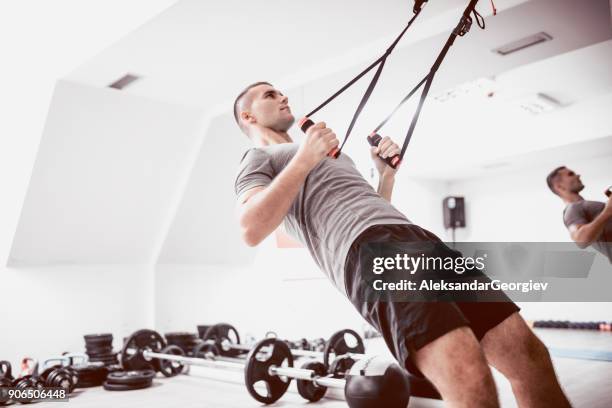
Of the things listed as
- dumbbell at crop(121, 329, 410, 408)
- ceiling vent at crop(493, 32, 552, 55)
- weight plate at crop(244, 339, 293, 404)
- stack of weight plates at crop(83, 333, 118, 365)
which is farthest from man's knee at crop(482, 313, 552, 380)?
stack of weight plates at crop(83, 333, 118, 365)

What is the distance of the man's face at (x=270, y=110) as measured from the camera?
68.4 inches

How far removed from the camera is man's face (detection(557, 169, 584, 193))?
134 inches

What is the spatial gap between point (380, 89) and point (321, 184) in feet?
9.24

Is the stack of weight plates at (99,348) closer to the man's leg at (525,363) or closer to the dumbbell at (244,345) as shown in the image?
the dumbbell at (244,345)

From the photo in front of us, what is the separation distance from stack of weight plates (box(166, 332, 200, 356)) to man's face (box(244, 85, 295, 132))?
319 centimetres

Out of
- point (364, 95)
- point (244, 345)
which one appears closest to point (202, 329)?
point (244, 345)

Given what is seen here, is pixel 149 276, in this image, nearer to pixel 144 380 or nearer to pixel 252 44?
pixel 144 380

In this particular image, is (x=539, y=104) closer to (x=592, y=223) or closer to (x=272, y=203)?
(x=592, y=223)

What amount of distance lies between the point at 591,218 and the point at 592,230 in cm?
9

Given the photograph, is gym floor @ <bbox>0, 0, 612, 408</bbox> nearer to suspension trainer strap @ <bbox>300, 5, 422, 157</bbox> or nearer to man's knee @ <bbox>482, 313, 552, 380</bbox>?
suspension trainer strap @ <bbox>300, 5, 422, 157</bbox>

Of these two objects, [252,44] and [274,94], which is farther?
[252,44]

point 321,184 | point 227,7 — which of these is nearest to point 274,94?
point 321,184

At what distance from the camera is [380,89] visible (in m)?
4.07

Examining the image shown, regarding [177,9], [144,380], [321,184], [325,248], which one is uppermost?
[177,9]
